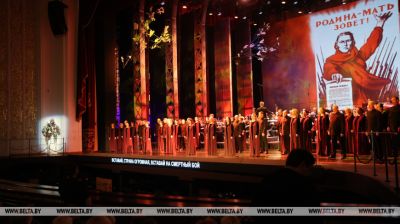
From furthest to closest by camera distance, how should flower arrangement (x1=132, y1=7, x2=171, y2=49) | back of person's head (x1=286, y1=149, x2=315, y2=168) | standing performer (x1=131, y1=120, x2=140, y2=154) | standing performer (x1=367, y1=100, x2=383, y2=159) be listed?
flower arrangement (x1=132, y1=7, x2=171, y2=49), standing performer (x1=131, y1=120, x2=140, y2=154), standing performer (x1=367, y1=100, x2=383, y2=159), back of person's head (x1=286, y1=149, x2=315, y2=168)

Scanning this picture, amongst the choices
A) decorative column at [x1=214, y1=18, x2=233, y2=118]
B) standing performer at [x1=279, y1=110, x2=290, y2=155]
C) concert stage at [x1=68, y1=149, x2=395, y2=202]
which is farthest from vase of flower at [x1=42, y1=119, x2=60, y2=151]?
standing performer at [x1=279, y1=110, x2=290, y2=155]

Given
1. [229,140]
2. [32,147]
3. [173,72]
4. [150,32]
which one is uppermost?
[150,32]

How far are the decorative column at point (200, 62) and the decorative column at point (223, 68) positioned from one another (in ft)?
2.14

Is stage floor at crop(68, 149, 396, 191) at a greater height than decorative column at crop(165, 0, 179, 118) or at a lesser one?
lesser

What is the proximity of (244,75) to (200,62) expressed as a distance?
155 centimetres

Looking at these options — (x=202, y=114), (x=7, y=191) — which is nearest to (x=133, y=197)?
(x=7, y=191)

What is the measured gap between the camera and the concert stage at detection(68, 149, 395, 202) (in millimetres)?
5406

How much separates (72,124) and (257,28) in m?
6.96

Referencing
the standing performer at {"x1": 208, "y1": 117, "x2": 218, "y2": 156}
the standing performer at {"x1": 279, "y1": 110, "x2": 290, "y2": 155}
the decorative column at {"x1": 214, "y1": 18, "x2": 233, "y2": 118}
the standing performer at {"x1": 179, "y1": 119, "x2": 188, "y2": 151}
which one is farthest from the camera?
the decorative column at {"x1": 214, "y1": 18, "x2": 233, "y2": 118}

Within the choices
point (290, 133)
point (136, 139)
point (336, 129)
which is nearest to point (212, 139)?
point (290, 133)

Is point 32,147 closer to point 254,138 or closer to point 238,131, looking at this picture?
point 238,131

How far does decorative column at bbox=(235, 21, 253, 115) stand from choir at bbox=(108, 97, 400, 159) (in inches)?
51.1

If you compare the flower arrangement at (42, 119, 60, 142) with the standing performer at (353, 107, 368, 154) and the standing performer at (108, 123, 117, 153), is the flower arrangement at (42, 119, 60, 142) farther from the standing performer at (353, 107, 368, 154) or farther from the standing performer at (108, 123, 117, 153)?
the standing performer at (353, 107, 368, 154)

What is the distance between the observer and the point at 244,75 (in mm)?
13188
